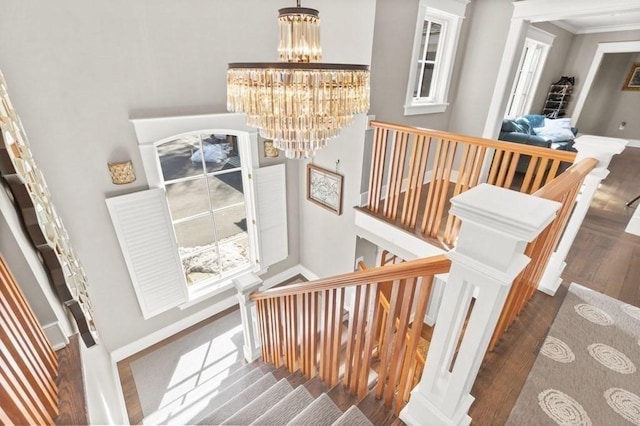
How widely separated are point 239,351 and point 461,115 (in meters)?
3.96

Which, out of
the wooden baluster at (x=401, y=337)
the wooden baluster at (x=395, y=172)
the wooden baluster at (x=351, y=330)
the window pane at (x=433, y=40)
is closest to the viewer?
the wooden baluster at (x=401, y=337)

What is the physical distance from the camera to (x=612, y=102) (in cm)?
752

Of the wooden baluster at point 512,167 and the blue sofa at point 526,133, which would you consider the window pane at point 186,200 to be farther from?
the blue sofa at point 526,133

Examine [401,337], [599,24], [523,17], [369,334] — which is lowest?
[369,334]

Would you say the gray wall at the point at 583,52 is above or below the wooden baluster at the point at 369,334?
above

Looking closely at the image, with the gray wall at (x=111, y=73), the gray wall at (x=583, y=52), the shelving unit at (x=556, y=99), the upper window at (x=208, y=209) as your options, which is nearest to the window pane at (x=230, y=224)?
the upper window at (x=208, y=209)

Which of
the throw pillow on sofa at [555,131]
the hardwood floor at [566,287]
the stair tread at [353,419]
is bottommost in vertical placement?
the stair tread at [353,419]

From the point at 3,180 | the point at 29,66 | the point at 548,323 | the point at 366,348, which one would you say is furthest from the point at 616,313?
the point at 29,66

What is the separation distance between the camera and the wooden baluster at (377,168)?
2.58 metres

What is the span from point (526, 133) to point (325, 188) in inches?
166

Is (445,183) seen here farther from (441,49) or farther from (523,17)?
(523,17)

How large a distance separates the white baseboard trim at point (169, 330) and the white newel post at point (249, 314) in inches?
36.1

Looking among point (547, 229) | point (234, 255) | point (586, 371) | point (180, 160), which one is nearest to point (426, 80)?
point (547, 229)

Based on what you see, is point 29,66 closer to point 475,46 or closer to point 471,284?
point 471,284
